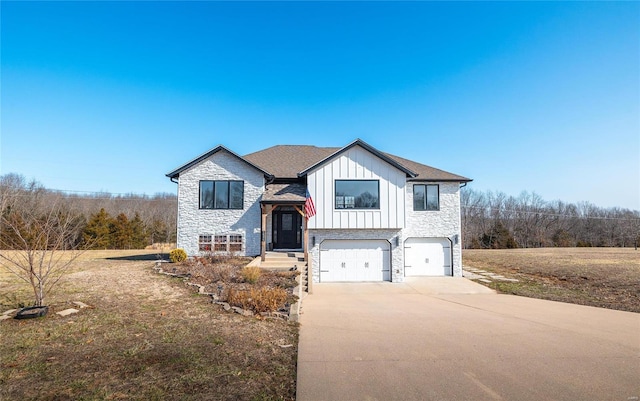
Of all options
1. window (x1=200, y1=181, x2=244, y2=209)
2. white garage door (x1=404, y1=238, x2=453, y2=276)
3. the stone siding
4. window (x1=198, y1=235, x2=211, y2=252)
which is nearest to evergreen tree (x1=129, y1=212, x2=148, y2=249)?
window (x1=198, y1=235, x2=211, y2=252)

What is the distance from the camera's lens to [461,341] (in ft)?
21.2

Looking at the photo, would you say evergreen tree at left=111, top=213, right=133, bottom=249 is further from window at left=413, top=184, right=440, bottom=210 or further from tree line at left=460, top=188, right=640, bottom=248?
tree line at left=460, top=188, right=640, bottom=248

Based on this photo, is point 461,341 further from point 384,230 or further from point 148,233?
point 148,233

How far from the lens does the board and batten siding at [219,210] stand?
16.3 meters

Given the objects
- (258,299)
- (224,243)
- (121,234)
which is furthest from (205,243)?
(121,234)

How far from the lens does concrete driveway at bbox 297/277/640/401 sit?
442 cm

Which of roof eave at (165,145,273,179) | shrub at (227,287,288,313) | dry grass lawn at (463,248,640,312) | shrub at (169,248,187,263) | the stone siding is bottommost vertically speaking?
dry grass lawn at (463,248,640,312)

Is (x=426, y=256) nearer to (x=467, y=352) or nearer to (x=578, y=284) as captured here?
(x=578, y=284)

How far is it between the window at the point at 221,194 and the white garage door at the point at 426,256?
952cm

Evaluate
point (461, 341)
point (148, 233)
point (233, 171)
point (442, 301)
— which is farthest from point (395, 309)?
point (148, 233)

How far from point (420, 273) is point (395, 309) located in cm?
790

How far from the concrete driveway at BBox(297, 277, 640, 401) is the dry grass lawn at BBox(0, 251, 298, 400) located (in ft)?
2.30

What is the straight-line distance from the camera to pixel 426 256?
1708cm

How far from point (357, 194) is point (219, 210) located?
24.3 ft
